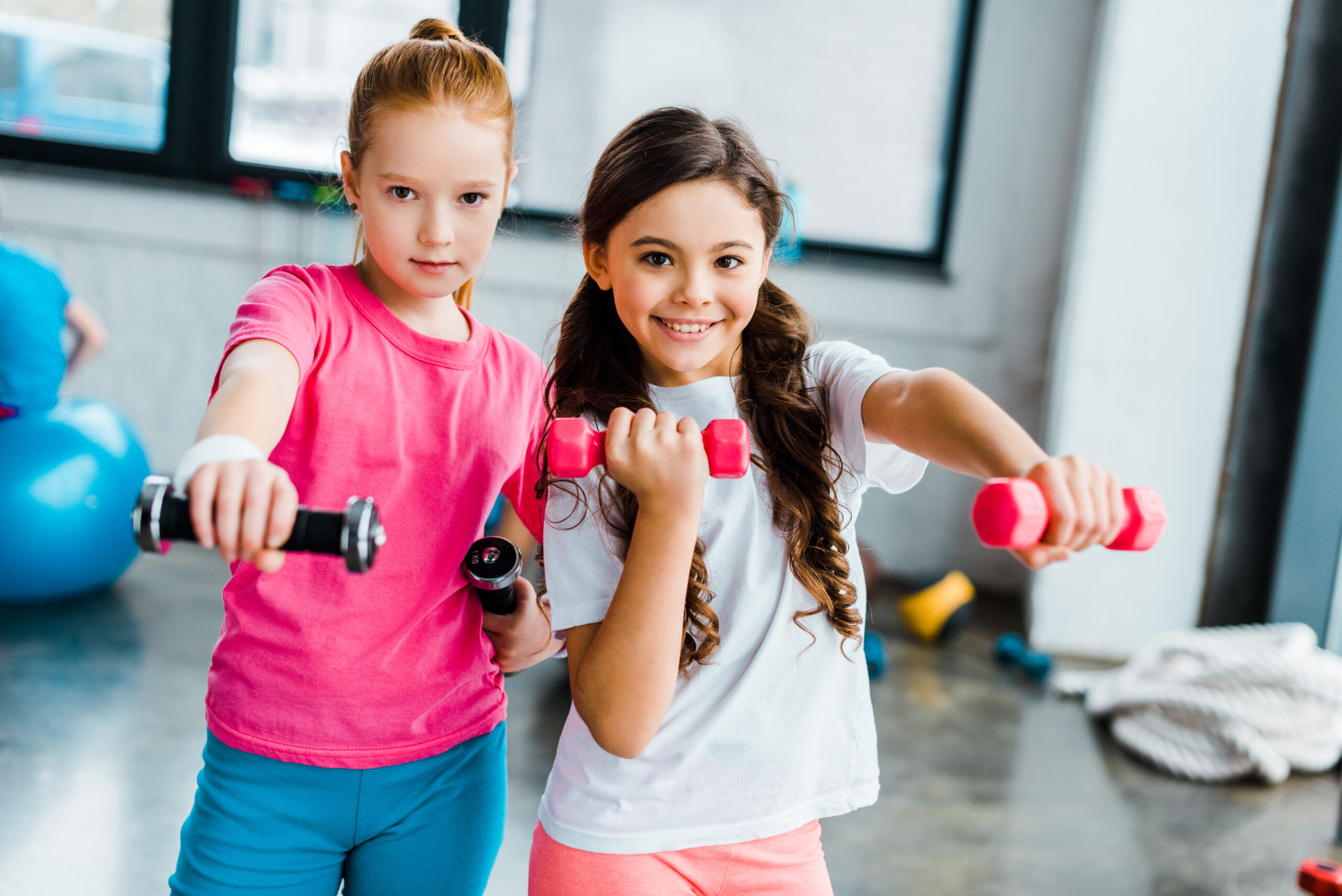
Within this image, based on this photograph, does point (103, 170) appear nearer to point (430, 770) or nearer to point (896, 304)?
point (896, 304)

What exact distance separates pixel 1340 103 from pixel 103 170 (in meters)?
4.37

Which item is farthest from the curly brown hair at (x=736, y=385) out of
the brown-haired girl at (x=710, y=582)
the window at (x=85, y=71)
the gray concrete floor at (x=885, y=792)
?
the window at (x=85, y=71)

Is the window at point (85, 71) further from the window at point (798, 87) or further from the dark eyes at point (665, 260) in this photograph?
the dark eyes at point (665, 260)

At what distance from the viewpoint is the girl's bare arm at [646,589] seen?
858mm

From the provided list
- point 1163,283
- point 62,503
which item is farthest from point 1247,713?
point 62,503

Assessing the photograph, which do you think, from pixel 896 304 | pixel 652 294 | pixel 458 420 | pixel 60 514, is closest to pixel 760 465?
pixel 652 294

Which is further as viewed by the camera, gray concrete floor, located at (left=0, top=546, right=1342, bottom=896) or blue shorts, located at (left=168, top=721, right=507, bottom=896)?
gray concrete floor, located at (left=0, top=546, right=1342, bottom=896)

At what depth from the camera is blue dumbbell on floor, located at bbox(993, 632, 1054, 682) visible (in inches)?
126

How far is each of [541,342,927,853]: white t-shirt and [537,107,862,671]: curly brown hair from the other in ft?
0.06

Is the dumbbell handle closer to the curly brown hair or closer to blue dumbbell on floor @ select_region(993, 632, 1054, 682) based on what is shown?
the curly brown hair

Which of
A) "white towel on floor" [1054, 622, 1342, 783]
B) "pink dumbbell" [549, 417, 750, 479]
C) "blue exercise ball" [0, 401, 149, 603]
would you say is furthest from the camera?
"blue exercise ball" [0, 401, 149, 603]

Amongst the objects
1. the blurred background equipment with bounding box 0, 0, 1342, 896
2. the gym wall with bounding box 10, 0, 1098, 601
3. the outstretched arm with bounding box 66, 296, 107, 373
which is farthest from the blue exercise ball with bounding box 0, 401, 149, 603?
the gym wall with bounding box 10, 0, 1098, 601

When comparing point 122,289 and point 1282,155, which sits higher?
point 1282,155

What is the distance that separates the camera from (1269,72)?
3.10 m
